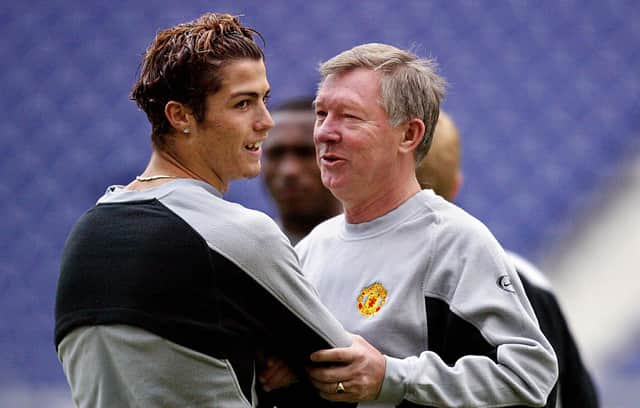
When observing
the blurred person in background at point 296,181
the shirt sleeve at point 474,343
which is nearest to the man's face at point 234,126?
the shirt sleeve at point 474,343

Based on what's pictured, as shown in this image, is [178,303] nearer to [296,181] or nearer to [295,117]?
[296,181]

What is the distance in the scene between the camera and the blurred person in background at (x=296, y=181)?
12.2 ft

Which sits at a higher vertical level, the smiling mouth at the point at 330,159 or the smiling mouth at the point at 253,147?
the smiling mouth at the point at 253,147

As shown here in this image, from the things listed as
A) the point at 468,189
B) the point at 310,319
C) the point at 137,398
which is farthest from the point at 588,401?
the point at 468,189

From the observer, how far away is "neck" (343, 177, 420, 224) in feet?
6.37

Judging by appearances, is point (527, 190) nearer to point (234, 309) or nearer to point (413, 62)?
point (413, 62)

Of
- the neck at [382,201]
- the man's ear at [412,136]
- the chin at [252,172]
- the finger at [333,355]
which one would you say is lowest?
the finger at [333,355]

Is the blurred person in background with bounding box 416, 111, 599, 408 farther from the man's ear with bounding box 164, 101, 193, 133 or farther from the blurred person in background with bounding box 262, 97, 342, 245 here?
the blurred person in background with bounding box 262, 97, 342, 245

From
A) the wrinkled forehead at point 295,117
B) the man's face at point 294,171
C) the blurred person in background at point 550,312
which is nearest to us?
the blurred person in background at point 550,312

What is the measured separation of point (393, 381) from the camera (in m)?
1.70

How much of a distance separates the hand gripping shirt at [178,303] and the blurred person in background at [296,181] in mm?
1984

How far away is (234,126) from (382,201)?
0.37 meters

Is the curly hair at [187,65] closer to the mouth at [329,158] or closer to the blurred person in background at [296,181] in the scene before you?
the mouth at [329,158]

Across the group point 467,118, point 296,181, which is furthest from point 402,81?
point 467,118
